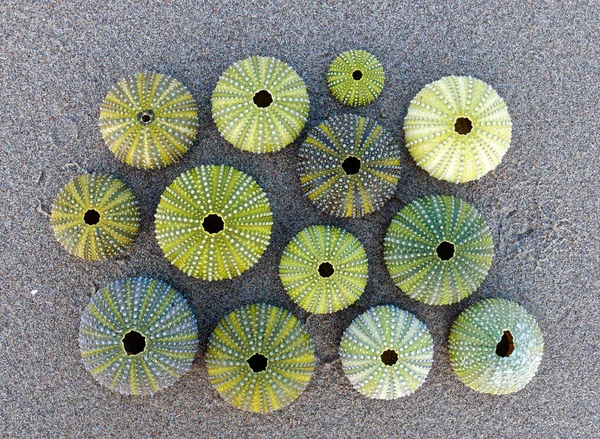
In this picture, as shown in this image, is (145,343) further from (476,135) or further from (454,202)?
(476,135)

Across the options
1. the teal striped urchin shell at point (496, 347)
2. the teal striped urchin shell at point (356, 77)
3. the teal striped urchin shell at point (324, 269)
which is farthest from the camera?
the teal striped urchin shell at point (356, 77)

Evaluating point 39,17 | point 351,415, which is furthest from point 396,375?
point 39,17

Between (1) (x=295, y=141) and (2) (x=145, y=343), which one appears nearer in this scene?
(2) (x=145, y=343)

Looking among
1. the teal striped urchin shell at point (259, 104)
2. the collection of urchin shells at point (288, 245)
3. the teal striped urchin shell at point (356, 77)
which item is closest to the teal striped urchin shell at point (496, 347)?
the collection of urchin shells at point (288, 245)

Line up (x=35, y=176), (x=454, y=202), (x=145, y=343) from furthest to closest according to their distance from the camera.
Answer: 1. (x=35, y=176)
2. (x=454, y=202)
3. (x=145, y=343)

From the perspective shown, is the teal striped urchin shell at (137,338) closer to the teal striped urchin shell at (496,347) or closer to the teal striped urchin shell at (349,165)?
the teal striped urchin shell at (349,165)

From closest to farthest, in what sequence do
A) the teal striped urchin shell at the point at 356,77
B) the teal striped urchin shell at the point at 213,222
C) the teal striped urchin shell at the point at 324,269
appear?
the teal striped urchin shell at the point at 213,222 < the teal striped urchin shell at the point at 324,269 < the teal striped urchin shell at the point at 356,77
